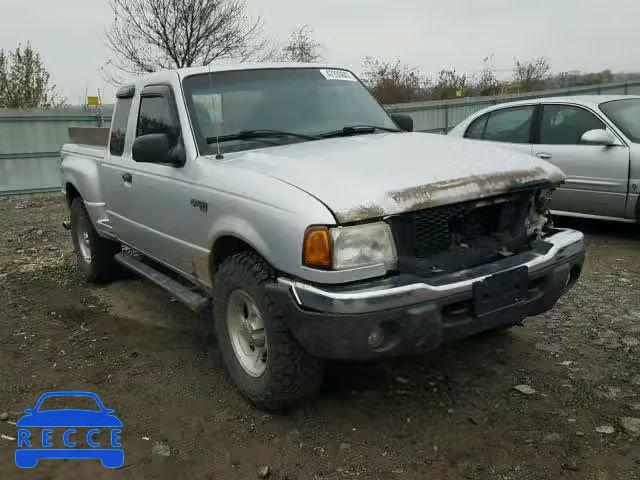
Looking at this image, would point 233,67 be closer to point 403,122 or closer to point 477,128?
point 403,122

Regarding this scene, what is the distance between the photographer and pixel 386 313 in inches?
102

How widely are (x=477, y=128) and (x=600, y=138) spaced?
5.83 ft

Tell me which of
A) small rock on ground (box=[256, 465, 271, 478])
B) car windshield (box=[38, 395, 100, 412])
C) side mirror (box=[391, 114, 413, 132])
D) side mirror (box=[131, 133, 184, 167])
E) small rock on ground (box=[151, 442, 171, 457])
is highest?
side mirror (box=[391, 114, 413, 132])

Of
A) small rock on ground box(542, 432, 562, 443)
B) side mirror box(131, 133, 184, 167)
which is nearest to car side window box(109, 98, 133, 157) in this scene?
side mirror box(131, 133, 184, 167)

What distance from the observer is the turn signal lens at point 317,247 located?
8.68ft

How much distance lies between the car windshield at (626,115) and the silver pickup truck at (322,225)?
3.38m

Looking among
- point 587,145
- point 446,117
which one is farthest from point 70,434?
point 446,117

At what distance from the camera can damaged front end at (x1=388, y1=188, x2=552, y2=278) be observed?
110 inches

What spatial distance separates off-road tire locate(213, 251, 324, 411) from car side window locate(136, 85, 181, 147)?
113 centimetres

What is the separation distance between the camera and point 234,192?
314 cm

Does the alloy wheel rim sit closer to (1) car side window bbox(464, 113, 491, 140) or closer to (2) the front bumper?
(2) the front bumper

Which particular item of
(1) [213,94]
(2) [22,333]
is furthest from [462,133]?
(2) [22,333]

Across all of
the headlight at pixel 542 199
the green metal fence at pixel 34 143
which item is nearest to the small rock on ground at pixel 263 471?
the headlight at pixel 542 199

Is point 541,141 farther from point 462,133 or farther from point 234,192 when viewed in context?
point 234,192
